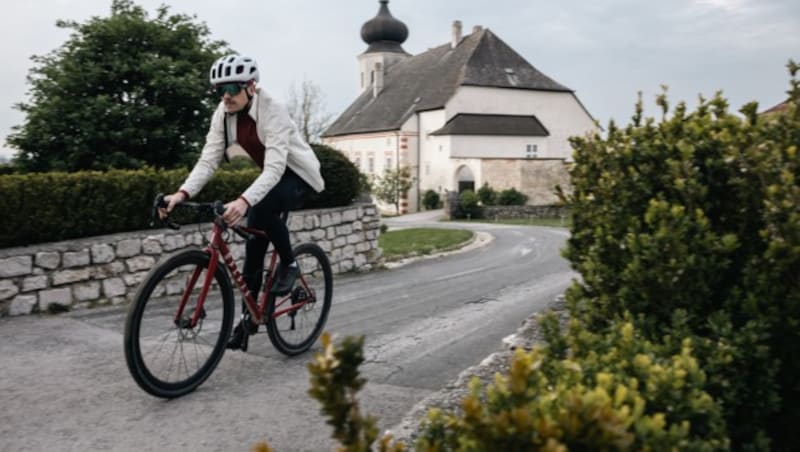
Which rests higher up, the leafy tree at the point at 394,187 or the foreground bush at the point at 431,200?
the leafy tree at the point at 394,187

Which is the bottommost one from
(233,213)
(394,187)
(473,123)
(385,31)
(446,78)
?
(233,213)

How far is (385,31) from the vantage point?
67.2 m

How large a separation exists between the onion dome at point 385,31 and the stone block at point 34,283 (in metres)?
62.6

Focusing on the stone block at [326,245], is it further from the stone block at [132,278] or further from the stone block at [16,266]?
the stone block at [16,266]

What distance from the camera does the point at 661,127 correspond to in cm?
320

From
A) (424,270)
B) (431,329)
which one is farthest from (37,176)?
(424,270)

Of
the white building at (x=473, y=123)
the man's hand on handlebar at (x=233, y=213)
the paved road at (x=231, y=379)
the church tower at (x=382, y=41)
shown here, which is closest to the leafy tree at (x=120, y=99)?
the paved road at (x=231, y=379)

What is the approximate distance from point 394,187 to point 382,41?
73.8 ft

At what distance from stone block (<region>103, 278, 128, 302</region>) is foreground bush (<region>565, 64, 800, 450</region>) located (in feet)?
20.1

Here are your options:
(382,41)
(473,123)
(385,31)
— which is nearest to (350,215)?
(473,123)

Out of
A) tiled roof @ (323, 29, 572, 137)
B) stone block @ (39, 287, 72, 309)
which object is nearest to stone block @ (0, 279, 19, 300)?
stone block @ (39, 287, 72, 309)

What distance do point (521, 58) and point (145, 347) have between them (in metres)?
54.4

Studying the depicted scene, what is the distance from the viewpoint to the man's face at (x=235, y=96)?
439 centimetres

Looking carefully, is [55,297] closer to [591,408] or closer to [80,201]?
[80,201]
